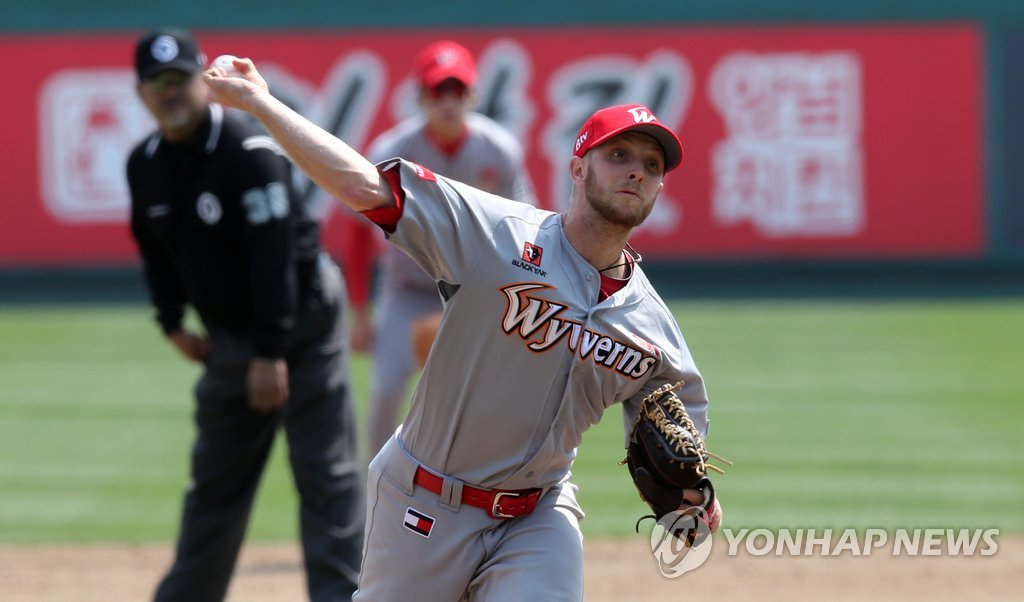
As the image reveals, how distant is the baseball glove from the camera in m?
3.84

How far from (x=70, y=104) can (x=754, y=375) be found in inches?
393

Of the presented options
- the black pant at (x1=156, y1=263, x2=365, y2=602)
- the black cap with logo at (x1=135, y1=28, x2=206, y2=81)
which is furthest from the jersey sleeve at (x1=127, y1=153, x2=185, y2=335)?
the black cap with logo at (x1=135, y1=28, x2=206, y2=81)

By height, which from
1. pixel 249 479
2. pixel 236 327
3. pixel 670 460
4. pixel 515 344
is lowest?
pixel 249 479

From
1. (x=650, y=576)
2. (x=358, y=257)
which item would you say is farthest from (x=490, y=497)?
(x=358, y=257)

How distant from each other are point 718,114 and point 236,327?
13275 millimetres

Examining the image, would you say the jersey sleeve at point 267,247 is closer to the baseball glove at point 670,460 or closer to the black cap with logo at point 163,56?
the black cap with logo at point 163,56

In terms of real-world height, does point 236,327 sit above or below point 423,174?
below

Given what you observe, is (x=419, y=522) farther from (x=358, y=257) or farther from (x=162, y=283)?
(x=358, y=257)

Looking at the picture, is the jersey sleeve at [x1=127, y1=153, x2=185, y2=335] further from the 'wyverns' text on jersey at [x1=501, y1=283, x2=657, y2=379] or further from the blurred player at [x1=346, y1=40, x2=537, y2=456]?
the 'wyverns' text on jersey at [x1=501, y1=283, x2=657, y2=379]

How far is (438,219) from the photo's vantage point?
146 inches

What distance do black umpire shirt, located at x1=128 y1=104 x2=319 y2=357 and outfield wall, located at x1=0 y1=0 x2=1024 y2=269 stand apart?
1249 cm

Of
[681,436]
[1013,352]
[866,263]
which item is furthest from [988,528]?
[866,263]

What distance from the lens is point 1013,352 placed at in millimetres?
12789

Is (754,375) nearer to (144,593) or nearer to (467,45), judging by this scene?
(144,593)
